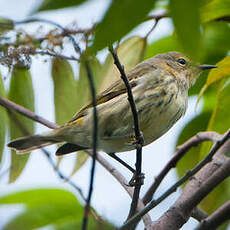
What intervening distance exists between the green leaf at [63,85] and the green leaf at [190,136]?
94 centimetres

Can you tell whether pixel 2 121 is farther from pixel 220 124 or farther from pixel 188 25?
pixel 188 25

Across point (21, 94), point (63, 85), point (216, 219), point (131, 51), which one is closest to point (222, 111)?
point (131, 51)

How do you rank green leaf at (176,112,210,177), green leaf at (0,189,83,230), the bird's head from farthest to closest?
the bird's head, green leaf at (176,112,210,177), green leaf at (0,189,83,230)

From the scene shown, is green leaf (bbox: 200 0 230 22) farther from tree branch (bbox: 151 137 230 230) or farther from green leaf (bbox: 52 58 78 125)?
green leaf (bbox: 52 58 78 125)

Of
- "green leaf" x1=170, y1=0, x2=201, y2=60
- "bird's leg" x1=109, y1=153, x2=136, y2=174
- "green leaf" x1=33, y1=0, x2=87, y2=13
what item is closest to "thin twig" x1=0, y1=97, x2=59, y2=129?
"bird's leg" x1=109, y1=153, x2=136, y2=174

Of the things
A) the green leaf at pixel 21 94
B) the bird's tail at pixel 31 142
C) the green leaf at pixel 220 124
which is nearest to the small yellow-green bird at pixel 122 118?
the bird's tail at pixel 31 142

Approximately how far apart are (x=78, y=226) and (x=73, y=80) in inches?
52.1

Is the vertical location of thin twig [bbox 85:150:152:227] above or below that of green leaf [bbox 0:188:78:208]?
above

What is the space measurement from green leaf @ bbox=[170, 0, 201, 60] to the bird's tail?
218 cm

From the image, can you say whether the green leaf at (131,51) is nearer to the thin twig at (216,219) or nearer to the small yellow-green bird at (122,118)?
the small yellow-green bird at (122,118)

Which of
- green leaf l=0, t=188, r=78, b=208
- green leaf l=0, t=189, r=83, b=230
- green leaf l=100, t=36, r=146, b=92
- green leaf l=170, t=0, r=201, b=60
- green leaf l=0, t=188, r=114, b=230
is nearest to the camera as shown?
green leaf l=170, t=0, r=201, b=60

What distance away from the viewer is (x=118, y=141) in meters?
3.65

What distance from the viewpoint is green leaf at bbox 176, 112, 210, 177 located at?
3439mm

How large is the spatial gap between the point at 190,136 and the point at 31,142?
4.10 feet
